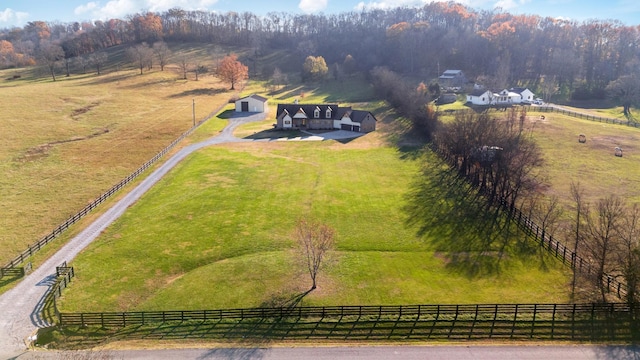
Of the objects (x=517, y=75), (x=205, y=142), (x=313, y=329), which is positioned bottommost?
(x=313, y=329)

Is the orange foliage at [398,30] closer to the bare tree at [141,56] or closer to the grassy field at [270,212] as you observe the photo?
the grassy field at [270,212]

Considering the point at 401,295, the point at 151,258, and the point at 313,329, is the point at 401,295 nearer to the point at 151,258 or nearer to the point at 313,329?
the point at 313,329

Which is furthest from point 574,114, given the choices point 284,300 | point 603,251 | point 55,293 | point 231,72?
point 55,293

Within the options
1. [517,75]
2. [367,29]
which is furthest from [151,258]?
[367,29]

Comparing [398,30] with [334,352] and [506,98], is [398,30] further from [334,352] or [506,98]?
[334,352]

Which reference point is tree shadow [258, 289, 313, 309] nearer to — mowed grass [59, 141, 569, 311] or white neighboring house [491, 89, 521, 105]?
mowed grass [59, 141, 569, 311]
